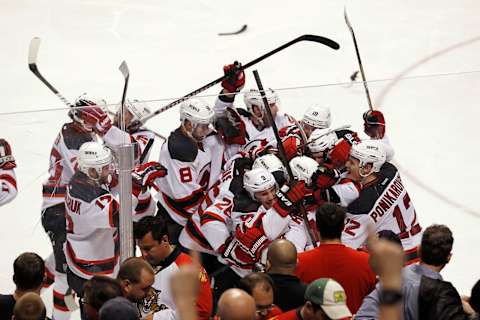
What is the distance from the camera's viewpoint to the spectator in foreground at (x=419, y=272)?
13.3ft

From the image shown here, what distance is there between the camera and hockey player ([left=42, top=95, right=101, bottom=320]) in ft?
16.8

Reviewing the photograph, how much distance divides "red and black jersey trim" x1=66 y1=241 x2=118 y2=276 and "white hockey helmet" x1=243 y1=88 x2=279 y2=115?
1108 millimetres

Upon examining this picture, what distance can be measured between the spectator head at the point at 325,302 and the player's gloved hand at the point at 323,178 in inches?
58.2

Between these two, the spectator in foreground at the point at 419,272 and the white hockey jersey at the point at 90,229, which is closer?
the spectator in foreground at the point at 419,272

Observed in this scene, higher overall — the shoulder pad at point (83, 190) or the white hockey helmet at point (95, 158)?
the white hockey helmet at point (95, 158)

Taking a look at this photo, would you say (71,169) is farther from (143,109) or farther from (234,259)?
(234,259)

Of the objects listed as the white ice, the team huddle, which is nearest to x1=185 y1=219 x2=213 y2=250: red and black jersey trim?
the team huddle

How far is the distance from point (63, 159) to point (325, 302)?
6.02 feet

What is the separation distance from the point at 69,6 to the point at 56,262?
498 centimetres

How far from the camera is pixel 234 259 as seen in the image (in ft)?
17.2

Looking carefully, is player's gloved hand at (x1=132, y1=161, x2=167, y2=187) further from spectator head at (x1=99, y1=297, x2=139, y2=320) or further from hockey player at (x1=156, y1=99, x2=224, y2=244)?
spectator head at (x1=99, y1=297, x2=139, y2=320)

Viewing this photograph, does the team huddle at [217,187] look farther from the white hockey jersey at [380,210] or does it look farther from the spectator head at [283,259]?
the spectator head at [283,259]

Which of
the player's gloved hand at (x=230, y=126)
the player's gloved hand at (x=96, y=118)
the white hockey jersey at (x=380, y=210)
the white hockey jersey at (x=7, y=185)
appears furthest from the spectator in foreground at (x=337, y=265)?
the white hockey jersey at (x=7, y=185)

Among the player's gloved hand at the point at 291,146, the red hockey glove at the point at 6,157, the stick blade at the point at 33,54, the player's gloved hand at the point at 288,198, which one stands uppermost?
the stick blade at the point at 33,54
